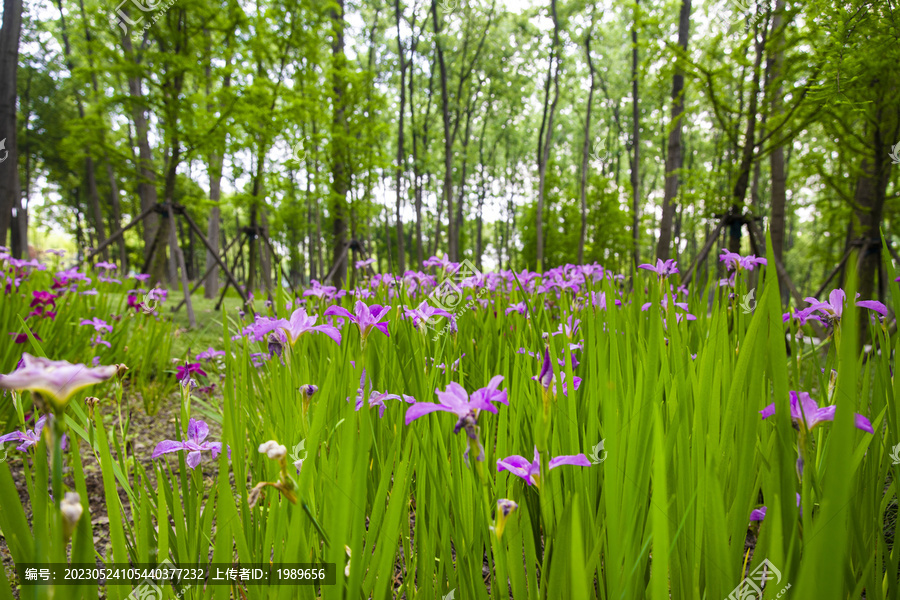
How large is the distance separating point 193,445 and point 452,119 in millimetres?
23036

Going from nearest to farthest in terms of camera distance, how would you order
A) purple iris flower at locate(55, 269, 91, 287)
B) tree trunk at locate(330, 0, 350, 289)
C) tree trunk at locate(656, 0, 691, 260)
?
purple iris flower at locate(55, 269, 91, 287)
tree trunk at locate(656, 0, 691, 260)
tree trunk at locate(330, 0, 350, 289)

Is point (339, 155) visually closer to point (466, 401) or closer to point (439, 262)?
point (439, 262)

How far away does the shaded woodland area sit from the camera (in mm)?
3689

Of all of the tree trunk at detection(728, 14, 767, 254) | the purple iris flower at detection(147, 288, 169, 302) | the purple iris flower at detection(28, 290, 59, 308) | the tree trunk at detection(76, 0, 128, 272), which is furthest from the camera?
the tree trunk at detection(76, 0, 128, 272)

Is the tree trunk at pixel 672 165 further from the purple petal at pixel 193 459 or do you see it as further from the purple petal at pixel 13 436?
the purple petal at pixel 13 436

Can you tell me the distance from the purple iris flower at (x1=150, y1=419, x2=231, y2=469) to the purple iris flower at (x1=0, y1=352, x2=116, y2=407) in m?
0.37

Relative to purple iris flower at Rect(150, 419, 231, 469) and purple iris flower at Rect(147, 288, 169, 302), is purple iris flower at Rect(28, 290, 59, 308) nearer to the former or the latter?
purple iris flower at Rect(147, 288, 169, 302)

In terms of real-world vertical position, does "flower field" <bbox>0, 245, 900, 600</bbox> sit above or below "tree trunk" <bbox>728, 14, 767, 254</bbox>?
below

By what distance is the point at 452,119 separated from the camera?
21875 mm

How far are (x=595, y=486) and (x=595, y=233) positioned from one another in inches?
801

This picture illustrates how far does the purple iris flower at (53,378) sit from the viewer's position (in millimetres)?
429

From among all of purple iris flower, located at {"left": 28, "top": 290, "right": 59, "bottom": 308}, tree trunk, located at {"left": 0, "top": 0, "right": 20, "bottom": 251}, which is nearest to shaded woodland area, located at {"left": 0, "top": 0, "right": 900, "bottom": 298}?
tree trunk, located at {"left": 0, "top": 0, "right": 20, "bottom": 251}

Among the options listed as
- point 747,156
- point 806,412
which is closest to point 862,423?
point 806,412

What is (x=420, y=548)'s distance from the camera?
84 centimetres
